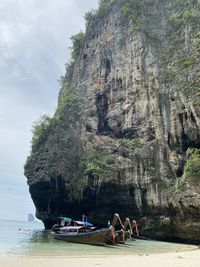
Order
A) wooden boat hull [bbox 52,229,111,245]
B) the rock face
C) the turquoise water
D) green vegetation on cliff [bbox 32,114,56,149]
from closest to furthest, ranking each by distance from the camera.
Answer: the turquoise water → wooden boat hull [bbox 52,229,111,245] → the rock face → green vegetation on cliff [bbox 32,114,56,149]

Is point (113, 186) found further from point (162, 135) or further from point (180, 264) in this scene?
point (180, 264)

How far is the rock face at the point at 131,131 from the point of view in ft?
84.8

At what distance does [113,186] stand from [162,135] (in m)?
6.81

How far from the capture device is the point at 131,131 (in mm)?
30969

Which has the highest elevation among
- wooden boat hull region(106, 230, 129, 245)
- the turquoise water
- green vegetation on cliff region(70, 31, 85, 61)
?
green vegetation on cliff region(70, 31, 85, 61)

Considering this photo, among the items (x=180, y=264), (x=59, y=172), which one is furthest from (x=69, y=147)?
(x=180, y=264)

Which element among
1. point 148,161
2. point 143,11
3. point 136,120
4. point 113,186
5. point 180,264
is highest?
point 143,11

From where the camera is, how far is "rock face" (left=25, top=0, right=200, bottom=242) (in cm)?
2586

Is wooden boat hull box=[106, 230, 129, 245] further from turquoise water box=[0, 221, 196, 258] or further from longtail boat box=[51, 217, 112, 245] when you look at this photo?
turquoise water box=[0, 221, 196, 258]

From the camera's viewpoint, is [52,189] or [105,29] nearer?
[52,189]

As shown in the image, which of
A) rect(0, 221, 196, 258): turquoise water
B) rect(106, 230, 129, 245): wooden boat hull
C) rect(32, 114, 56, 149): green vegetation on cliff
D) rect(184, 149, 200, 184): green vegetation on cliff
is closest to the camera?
rect(0, 221, 196, 258): turquoise water

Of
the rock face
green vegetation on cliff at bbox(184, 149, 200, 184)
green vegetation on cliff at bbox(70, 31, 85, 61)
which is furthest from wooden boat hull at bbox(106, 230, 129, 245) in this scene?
green vegetation on cliff at bbox(70, 31, 85, 61)

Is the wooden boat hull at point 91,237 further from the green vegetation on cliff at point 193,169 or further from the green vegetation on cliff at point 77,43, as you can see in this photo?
the green vegetation on cliff at point 77,43

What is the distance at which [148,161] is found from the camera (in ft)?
92.8
